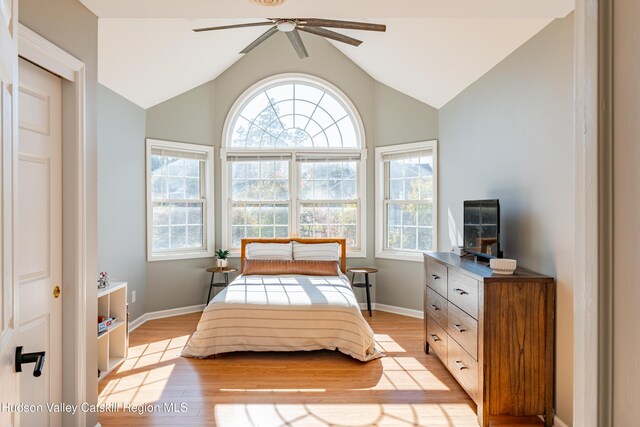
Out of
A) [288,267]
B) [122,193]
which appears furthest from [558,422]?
[122,193]

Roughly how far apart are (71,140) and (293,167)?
3.54m

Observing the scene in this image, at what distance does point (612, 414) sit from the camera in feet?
2.07

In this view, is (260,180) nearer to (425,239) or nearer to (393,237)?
(393,237)

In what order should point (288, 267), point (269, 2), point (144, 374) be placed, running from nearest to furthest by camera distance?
1. point (269, 2)
2. point (144, 374)
3. point (288, 267)

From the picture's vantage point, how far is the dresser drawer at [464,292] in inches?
104

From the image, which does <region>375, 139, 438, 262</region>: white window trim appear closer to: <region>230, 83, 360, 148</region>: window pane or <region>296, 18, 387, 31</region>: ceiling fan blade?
<region>230, 83, 360, 148</region>: window pane

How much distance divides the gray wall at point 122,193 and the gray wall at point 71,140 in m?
1.74

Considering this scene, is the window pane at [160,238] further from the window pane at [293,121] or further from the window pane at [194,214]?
the window pane at [293,121]

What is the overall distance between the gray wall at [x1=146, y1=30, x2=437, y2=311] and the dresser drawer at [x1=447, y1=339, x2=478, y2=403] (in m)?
1.96

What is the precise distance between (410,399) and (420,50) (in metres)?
3.13

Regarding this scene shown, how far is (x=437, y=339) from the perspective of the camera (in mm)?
3480

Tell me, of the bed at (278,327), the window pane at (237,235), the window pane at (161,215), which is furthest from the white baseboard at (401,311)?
the window pane at (161,215)

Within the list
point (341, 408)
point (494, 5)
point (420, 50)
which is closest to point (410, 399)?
point (341, 408)

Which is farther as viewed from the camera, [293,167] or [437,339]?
[293,167]
